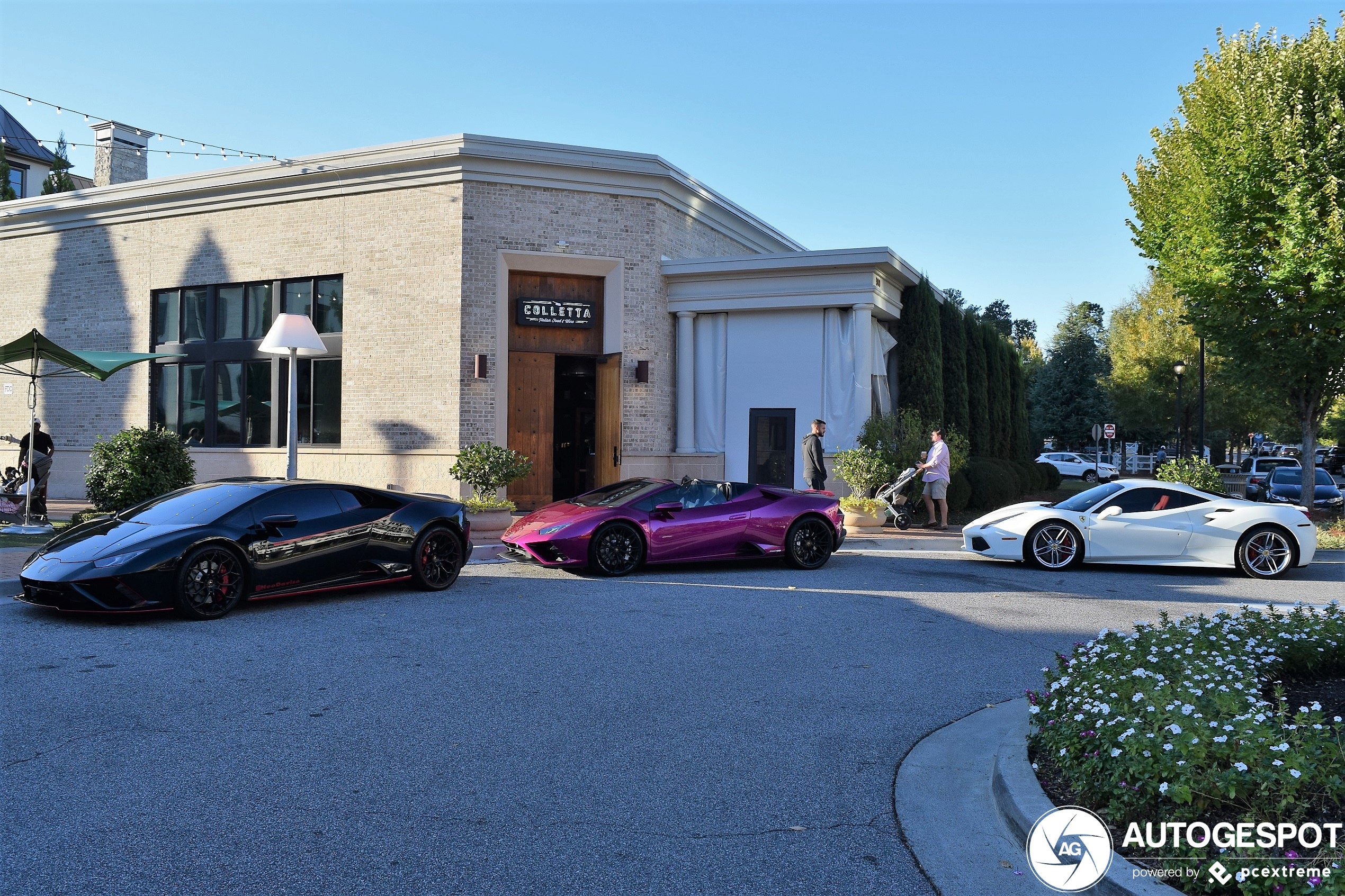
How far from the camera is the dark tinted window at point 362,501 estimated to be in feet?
32.6

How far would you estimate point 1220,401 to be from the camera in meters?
43.9

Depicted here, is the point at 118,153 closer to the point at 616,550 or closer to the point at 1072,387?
the point at 616,550

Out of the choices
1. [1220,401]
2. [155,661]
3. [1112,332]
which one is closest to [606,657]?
[155,661]

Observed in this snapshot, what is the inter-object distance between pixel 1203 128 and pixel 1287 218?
3.31 meters

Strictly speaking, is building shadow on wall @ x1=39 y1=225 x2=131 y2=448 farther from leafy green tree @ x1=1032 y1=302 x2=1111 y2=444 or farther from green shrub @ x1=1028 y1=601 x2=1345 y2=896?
leafy green tree @ x1=1032 y1=302 x2=1111 y2=444

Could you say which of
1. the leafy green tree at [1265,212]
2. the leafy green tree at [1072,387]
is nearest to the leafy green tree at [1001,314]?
the leafy green tree at [1072,387]

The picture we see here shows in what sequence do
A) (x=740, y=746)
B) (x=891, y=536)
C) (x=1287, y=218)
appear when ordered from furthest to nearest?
(x=1287, y=218) → (x=891, y=536) → (x=740, y=746)

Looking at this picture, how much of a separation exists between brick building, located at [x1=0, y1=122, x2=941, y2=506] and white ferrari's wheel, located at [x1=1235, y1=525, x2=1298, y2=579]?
27.1 ft

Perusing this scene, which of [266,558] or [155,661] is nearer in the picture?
[155,661]

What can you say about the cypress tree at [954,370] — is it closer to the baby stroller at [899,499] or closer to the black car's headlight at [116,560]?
the baby stroller at [899,499]

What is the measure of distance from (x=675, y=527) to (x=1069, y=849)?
27.1 ft

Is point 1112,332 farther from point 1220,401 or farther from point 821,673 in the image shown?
point 821,673

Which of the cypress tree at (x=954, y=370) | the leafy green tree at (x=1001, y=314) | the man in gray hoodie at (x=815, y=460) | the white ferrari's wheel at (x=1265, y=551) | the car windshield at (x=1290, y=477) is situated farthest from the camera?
the leafy green tree at (x=1001, y=314)

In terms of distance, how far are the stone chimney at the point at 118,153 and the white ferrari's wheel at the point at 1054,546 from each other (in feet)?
69.5
